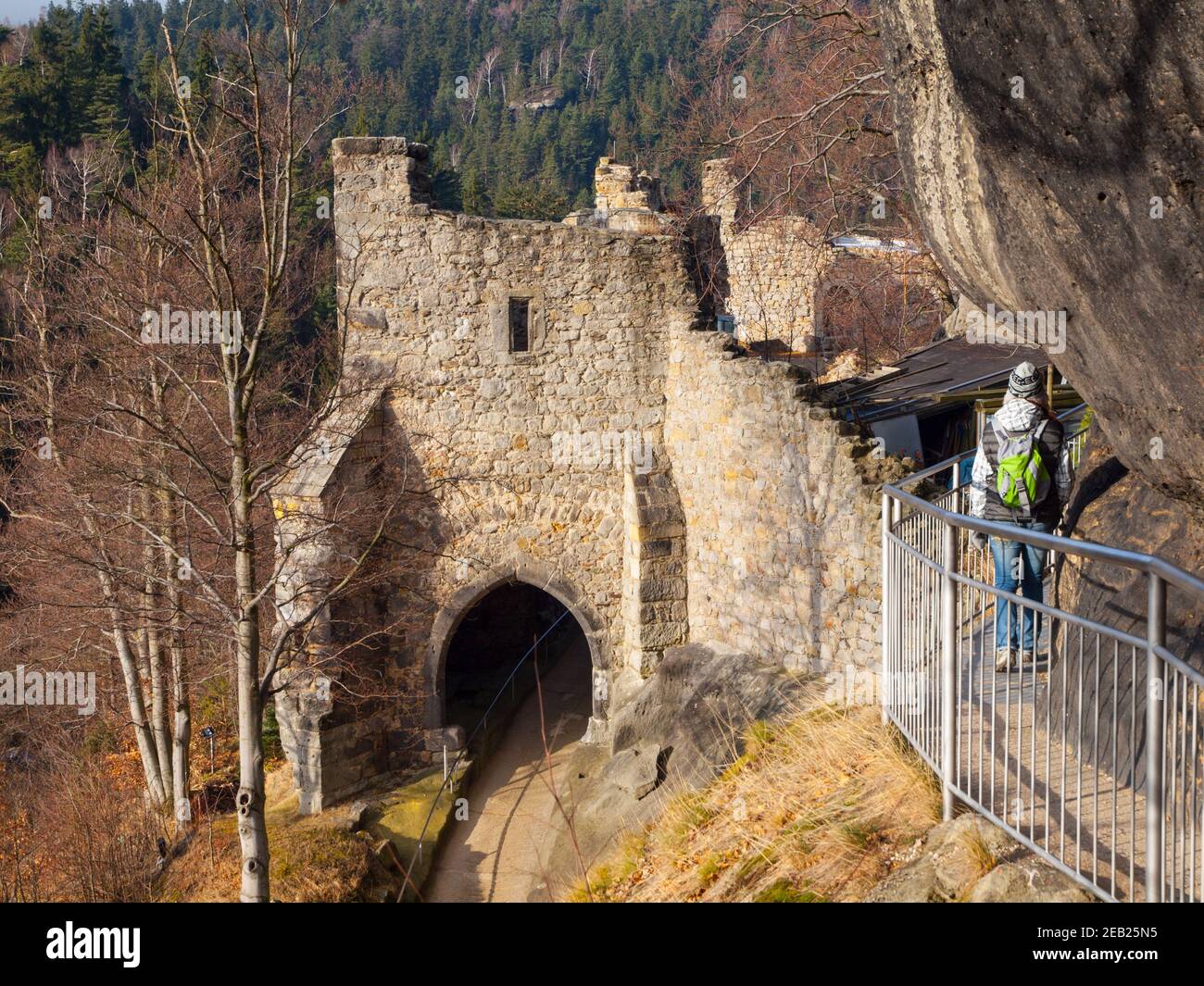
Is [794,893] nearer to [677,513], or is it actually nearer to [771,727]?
[771,727]

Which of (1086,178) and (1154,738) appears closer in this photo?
(1154,738)

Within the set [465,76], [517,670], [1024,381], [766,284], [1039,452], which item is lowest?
[517,670]

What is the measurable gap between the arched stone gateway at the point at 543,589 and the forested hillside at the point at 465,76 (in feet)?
56.4

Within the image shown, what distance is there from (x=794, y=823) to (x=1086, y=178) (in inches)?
135

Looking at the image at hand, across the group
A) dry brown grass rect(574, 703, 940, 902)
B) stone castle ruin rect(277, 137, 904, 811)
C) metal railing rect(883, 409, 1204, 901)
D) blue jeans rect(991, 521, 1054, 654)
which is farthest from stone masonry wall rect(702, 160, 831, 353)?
metal railing rect(883, 409, 1204, 901)

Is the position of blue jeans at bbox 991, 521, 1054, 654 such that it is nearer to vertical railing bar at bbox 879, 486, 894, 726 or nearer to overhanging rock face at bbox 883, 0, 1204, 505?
vertical railing bar at bbox 879, 486, 894, 726

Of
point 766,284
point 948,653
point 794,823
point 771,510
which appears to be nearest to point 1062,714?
point 948,653

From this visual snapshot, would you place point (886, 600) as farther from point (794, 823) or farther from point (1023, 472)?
point (794, 823)

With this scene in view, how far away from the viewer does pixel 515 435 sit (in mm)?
13086

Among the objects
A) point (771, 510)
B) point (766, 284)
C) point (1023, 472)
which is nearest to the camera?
point (1023, 472)

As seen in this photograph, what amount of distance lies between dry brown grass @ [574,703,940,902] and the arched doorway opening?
6.22 m

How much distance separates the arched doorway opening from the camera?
50.5 ft

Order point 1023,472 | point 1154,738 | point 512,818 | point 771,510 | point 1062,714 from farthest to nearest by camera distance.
Answer: point 512,818, point 771,510, point 1023,472, point 1062,714, point 1154,738
